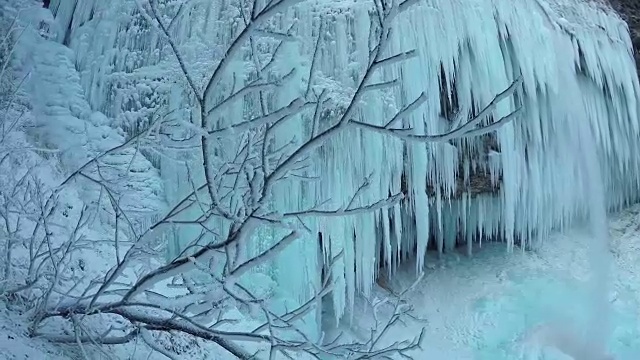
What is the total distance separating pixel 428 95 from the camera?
14.4ft

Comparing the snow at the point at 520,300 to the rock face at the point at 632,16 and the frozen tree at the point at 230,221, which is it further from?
the frozen tree at the point at 230,221

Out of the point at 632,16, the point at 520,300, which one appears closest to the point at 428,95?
the point at 520,300

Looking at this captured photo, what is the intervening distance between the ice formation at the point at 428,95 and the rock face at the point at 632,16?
300 millimetres

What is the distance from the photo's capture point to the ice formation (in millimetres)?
4270

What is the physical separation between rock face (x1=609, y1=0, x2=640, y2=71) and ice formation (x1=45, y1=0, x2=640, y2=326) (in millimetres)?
300

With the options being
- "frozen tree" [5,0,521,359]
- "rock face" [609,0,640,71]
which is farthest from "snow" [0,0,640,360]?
"frozen tree" [5,0,521,359]

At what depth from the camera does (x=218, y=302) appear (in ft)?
7.50

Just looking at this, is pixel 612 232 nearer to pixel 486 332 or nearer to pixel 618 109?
pixel 618 109

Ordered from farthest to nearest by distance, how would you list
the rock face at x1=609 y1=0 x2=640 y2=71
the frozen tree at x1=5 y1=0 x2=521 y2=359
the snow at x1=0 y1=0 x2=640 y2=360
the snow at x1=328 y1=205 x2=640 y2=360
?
the rock face at x1=609 y1=0 x2=640 y2=71
the snow at x1=328 y1=205 x2=640 y2=360
the snow at x1=0 y1=0 x2=640 y2=360
the frozen tree at x1=5 y1=0 x2=521 y2=359

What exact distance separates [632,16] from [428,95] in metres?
2.44

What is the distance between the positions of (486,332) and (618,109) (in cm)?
213

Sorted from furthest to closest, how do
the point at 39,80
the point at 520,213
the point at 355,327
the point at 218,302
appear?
the point at 520,213
the point at 355,327
the point at 39,80
the point at 218,302

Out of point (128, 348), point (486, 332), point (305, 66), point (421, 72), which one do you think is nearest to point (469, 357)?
point (486, 332)

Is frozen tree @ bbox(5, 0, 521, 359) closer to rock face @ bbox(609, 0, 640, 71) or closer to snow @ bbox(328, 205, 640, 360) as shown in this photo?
snow @ bbox(328, 205, 640, 360)
